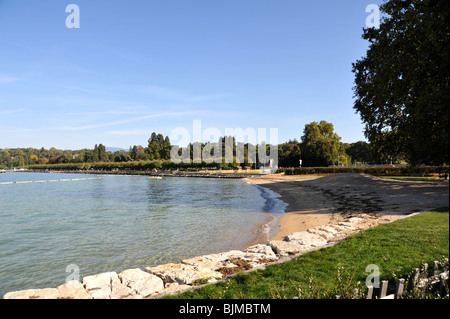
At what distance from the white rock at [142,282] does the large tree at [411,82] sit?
280 inches

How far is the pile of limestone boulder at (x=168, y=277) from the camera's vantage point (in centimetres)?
677

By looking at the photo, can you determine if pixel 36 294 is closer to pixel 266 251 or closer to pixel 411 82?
pixel 266 251

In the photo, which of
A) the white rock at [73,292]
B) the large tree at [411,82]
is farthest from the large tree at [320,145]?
the white rock at [73,292]

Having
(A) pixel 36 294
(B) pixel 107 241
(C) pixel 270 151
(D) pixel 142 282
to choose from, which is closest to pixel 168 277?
(D) pixel 142 282

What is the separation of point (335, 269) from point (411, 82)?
18.3ft

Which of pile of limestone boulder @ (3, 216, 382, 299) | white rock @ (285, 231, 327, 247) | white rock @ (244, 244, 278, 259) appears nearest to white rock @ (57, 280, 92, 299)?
pile of limestone boulder @ (3, 216, 382, 299)

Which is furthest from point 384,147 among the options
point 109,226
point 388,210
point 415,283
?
point 109,226

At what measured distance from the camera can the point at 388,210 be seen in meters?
15.9

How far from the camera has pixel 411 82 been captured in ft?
23.0

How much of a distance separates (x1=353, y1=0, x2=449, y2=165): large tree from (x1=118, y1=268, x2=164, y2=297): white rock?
23.3 ft

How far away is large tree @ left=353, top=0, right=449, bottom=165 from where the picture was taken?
10.3 ft

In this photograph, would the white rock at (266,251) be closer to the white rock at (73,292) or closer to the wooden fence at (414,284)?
the wooden fence at (414,284)
